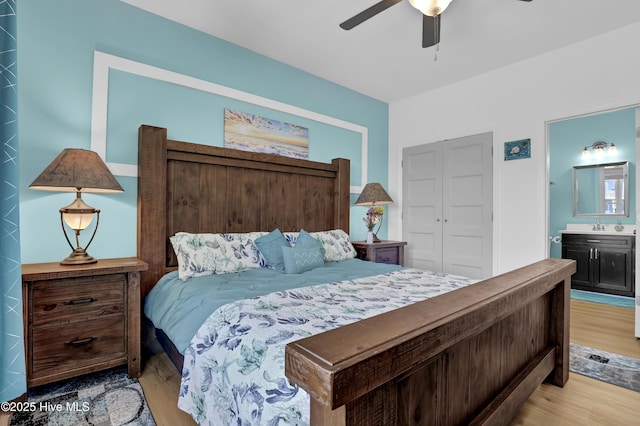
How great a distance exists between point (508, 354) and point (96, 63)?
332 cm

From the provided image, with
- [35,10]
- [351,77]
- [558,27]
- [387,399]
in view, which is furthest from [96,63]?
[558,27]

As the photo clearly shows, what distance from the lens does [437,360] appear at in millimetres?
1025

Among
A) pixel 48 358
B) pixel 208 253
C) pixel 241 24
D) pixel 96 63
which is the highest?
pixel 241 24

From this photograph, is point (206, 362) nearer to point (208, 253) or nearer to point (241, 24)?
point (208, 253)

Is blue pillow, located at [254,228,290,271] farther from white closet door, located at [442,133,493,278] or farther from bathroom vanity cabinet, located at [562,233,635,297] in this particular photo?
bathroom vanity cabinet, located at [562,233,635,297]

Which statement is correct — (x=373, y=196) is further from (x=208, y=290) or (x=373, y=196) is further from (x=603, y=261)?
(x=603, y=261)

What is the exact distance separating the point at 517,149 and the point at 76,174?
4108 millimetres

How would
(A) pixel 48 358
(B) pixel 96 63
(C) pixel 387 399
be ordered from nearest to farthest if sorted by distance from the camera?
(C) pixel 387 399
(A) pixel 48 358
(B) pixel 96 63

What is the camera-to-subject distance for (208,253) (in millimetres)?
2381

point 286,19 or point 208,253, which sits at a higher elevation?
point 286,19

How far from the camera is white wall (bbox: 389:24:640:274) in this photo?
288 cm

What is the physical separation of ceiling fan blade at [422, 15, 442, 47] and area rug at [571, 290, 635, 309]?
4162 millimetres

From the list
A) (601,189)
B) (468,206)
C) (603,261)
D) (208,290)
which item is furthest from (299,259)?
(601,189)

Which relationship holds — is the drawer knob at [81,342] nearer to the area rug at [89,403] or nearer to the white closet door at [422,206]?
the area rug at [89,403]
